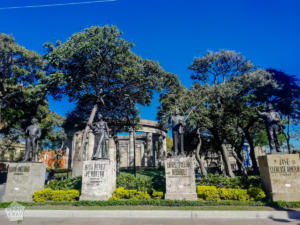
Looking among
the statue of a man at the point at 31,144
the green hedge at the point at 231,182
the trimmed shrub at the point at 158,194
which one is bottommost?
the trimmed shrub at the point at 158,194

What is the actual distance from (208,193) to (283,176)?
3560mm

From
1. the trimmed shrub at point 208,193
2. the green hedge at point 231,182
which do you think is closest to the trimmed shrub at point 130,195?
the trimmed shrub at point 208,193

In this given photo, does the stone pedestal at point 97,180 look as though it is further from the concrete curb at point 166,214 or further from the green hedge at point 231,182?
the green hedge at point 231,182

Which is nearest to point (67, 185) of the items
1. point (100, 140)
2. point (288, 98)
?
point (100, 140)

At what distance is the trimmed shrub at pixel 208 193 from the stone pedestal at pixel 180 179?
0.44 meters

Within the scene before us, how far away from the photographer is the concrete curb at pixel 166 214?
23.0 feet

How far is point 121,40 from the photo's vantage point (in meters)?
17.6

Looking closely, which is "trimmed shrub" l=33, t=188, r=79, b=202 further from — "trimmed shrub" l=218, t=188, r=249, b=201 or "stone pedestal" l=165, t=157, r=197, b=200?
"trimmed shrub" l=218, t=188, r=249, b=201

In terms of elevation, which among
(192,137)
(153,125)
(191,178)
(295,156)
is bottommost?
(191,178)

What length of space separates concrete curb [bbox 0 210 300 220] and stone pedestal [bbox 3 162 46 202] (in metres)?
2.44

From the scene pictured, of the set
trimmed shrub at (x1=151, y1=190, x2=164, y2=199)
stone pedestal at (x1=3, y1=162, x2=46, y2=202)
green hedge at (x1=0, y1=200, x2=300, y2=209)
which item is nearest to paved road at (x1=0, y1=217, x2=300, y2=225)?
green hedge at (x1=0, y1=200, x2=300, y2=209)

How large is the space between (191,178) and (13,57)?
20.1 meters

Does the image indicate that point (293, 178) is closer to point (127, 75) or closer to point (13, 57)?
point (127, 75)

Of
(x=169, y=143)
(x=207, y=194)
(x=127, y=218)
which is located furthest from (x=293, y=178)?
(x=169, y=143)
